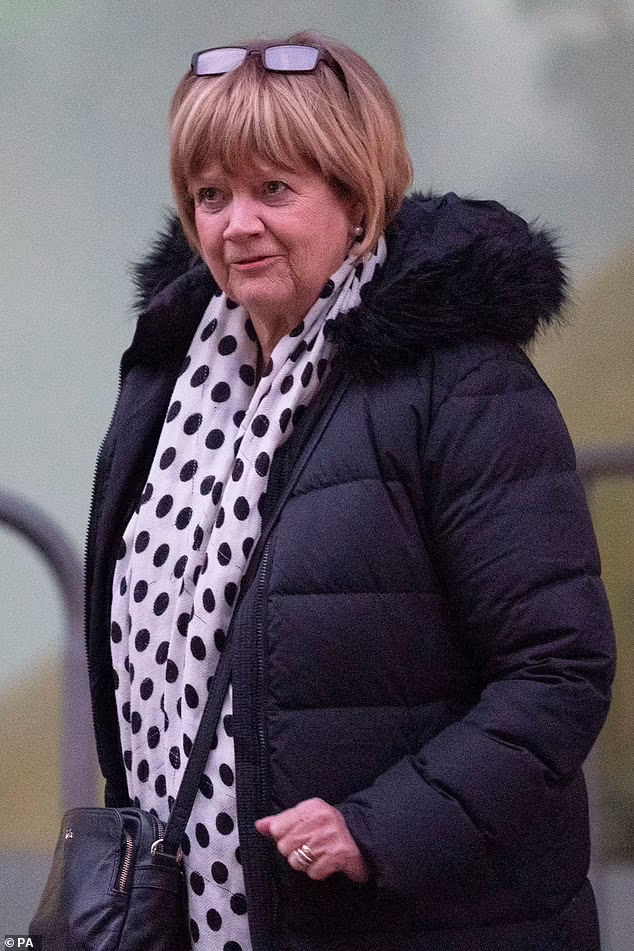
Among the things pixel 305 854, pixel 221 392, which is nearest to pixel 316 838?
pixel 305 854

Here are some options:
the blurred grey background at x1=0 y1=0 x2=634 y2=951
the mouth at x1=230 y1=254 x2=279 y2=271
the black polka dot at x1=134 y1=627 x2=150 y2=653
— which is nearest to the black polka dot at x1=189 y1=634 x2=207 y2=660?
the black polka dot at x1=134 y1=627 x2=150 y2=653

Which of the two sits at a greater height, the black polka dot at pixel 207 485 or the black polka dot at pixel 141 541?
the black polka dot at pixel 207 485

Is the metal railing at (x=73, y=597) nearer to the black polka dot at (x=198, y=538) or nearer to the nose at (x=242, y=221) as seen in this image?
the black polka dot at (x=198, y=538)

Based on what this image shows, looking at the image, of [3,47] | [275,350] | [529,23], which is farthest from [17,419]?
[275,350]

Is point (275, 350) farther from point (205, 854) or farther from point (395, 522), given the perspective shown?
point (205, 854)

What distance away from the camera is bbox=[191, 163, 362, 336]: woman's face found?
5.80ft

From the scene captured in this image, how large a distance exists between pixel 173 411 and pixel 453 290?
17.6 inches

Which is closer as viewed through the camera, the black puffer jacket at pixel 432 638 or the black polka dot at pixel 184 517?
the black puffer jacket at pixel 432 638

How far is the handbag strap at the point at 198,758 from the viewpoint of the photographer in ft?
5.64

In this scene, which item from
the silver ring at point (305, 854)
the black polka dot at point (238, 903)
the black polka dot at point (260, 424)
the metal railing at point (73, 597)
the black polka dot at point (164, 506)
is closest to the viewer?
the silver ring at point (305, 854)

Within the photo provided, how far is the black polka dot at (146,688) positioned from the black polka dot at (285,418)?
0.37m

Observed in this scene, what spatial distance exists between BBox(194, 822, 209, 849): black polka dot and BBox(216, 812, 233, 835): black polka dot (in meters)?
0.02

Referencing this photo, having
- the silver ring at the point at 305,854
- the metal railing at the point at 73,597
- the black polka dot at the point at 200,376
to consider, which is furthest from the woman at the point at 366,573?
the metal railing at the point at 73,597

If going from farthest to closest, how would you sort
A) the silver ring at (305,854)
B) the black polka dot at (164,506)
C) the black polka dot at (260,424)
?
the black polka dot at (164,506) → the black polka dot at (260,424) → the silver ring at (305,854)
